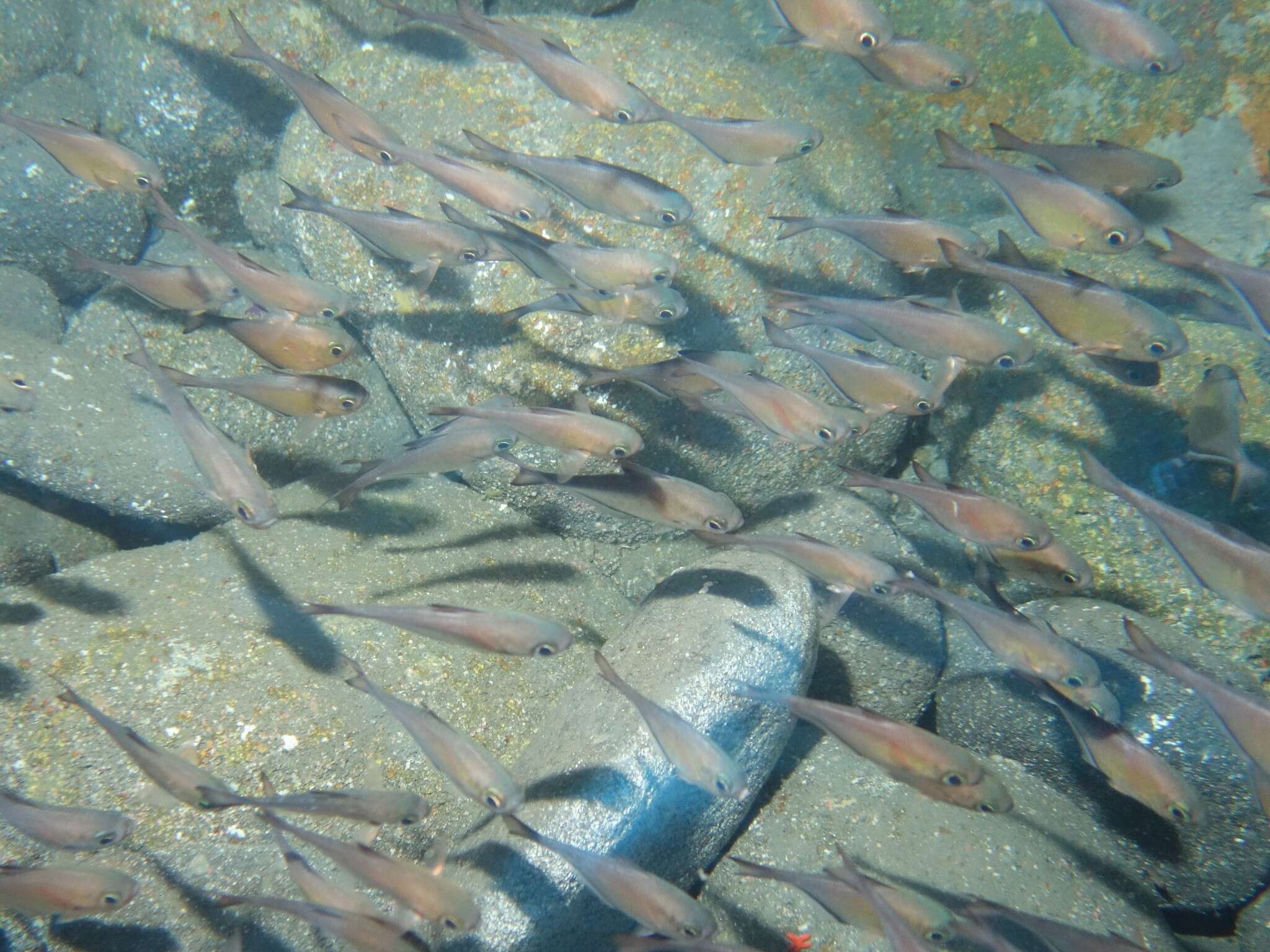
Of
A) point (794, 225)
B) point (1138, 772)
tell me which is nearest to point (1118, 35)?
point (794, 225)

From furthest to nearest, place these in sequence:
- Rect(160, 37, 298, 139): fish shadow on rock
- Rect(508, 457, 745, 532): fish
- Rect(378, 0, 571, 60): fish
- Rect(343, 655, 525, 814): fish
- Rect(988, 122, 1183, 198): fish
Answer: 1. Rect(160, 37, 298, 139): fish shadow on rock
2. Rect(988, 122, 1183, 198): fish
3. Rect(378, 0, 571, 60): fish
4. Rect(508, 457, 745, 532): fish
5. Rect(343, 655, 525, 814): fish

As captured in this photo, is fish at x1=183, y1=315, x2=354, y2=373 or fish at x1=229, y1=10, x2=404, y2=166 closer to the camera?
fish at x1=183, y1=315, x2=354, y2=373

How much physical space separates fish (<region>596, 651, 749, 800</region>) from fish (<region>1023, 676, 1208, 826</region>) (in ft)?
4.98

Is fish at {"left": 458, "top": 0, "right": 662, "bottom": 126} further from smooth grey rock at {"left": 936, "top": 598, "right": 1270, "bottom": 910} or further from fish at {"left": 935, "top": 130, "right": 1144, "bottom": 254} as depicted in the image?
smooth grey rock at {"left": 936, "top": 598, "right": 1270, "bottom": 910}

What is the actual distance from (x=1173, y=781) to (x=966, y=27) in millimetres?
5601

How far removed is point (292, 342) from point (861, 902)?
3700 mm

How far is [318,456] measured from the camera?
479 centimetres

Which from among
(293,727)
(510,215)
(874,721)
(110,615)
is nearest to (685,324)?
(510,215)

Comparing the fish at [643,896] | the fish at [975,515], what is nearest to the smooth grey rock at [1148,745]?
the fish at [975,515]

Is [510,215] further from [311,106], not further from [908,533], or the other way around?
[908,533]

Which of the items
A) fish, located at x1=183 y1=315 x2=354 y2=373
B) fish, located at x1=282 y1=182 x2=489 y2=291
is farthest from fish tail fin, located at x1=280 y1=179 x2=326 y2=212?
fish, located at x1=183 y1=315 x2=354 y2=373

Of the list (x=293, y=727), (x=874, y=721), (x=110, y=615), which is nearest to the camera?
(x=874, y=721)

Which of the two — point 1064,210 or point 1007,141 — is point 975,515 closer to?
point 1064,210

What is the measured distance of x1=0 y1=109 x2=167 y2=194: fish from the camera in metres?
3.71
